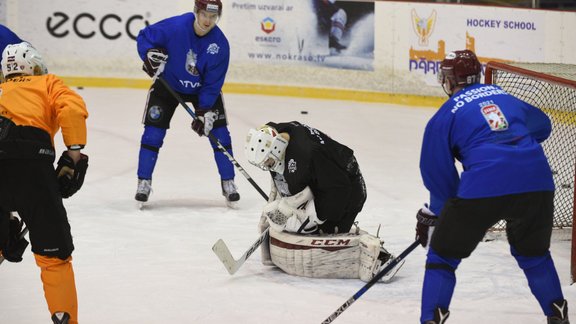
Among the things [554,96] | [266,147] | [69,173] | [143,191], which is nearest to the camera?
[69,173]

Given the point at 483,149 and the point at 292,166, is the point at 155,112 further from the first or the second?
the point at 483,149

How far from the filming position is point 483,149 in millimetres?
3111

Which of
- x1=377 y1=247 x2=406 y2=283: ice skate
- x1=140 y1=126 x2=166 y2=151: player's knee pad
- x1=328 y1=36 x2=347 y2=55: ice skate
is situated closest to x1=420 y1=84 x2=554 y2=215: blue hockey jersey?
x1=377 y1=247 x2=406 y2=283: ice skate

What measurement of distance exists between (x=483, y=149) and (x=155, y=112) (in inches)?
112

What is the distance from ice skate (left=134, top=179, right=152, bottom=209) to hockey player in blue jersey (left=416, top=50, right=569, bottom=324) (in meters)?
2.66

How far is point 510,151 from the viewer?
10.2 feet

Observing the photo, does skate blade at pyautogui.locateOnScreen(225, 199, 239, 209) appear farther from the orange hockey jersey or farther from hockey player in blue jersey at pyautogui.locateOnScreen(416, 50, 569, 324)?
hockey player in blue jersey at pyautogui.locateOnScreen(416, 50, 569, 324)

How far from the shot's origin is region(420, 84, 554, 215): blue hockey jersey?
10.2ft

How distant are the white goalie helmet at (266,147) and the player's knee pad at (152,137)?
158cm

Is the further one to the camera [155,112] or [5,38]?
[155,112]

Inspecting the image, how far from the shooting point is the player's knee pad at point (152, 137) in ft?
18.6

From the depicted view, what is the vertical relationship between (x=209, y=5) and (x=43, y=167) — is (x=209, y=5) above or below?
above

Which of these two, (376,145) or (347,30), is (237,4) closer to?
(347,30)

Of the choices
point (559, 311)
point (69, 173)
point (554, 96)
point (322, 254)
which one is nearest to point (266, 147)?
point (322, 254)
